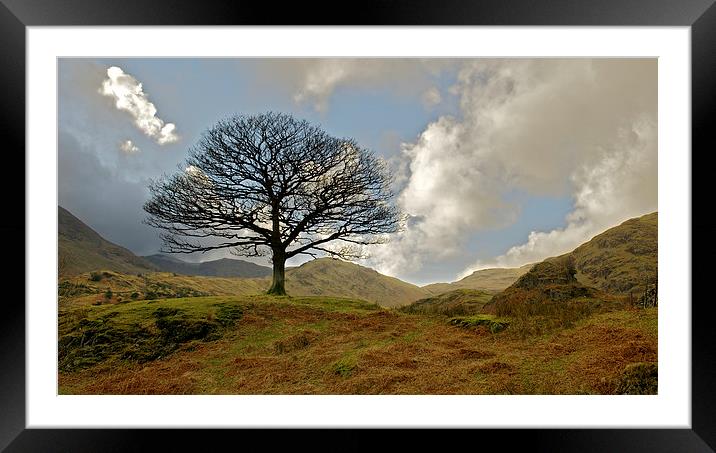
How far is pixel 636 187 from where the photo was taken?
3602mm

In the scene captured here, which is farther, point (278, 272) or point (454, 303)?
point (278, 272)

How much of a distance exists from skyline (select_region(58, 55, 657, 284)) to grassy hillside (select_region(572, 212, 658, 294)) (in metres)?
0.13

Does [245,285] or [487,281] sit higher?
[487,281]

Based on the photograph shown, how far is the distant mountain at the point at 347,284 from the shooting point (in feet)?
12.2

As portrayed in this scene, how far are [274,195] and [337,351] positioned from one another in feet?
6.37

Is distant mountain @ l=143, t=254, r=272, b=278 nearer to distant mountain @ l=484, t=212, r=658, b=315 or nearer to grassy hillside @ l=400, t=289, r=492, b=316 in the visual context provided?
grassy hillside @ l=400, t=289, r=492, b=316

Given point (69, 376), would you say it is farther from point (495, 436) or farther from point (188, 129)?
point (495, 436)

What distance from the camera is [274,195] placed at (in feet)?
13.6

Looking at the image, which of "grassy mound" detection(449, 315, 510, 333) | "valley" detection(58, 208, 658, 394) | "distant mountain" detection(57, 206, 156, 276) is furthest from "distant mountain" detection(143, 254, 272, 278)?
"grassy mound" detection(449, 315, 510, 333)
